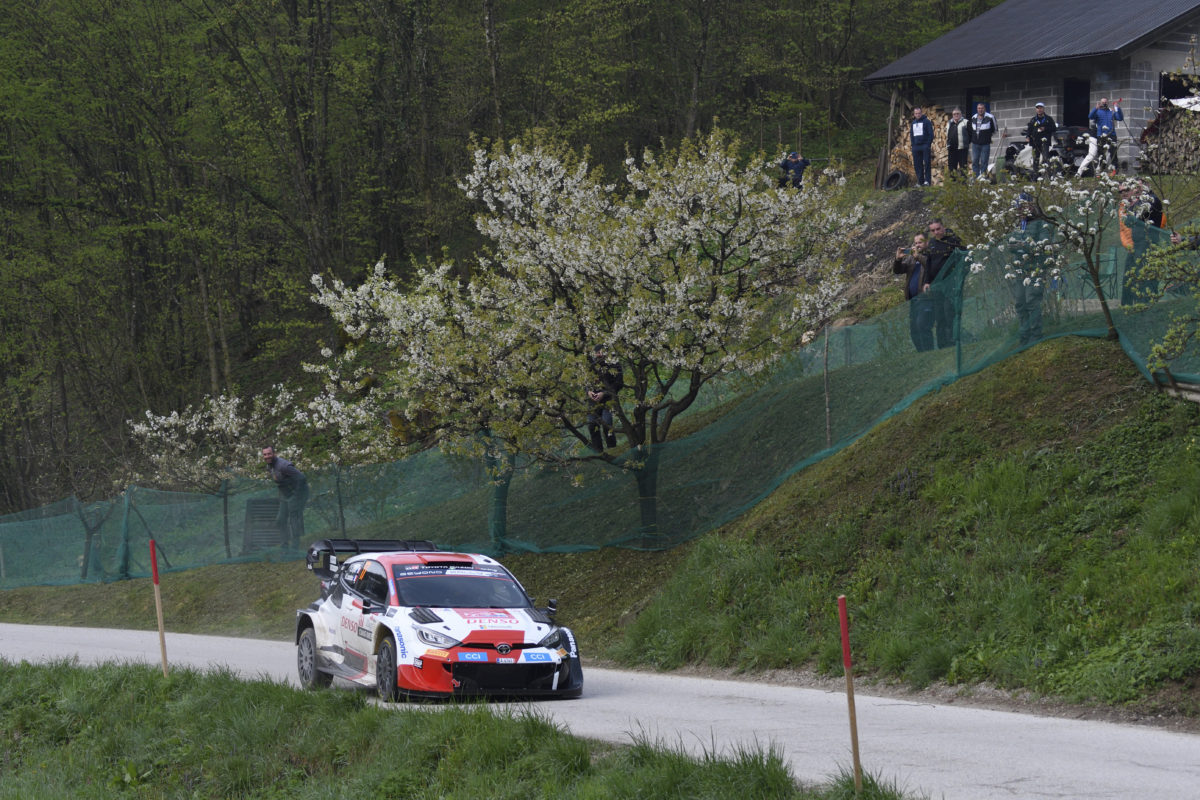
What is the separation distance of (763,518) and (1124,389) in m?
5.07

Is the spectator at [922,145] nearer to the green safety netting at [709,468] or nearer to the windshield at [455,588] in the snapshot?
the green safety netting at [709,468]

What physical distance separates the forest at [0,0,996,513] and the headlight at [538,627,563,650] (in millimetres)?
27958

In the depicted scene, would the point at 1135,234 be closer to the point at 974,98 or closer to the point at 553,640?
the point at 553,640

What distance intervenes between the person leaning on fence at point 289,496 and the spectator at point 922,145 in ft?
57.5

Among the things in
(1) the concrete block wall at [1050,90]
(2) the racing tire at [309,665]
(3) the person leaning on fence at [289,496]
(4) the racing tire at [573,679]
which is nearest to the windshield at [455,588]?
(4) the racing tire at [573,679]

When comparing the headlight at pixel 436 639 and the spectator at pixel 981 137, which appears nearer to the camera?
the headlight at pixel 436 639

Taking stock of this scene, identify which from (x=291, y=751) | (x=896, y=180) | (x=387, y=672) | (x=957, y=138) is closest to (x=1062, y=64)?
(x=957, y=138)

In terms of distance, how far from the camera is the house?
30.8 metres

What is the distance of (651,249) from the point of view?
58.6ft

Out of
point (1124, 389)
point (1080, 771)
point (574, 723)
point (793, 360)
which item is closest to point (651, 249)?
point (793, 360)

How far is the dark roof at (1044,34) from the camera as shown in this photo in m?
30.5

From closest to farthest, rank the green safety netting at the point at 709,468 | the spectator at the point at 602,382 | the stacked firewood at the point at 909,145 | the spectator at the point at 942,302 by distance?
the green safety netting at the point at 709,468
the spectator at the point at 942,302
the spectator at the point at 602,382
the stacked firewood at the point at 909,145

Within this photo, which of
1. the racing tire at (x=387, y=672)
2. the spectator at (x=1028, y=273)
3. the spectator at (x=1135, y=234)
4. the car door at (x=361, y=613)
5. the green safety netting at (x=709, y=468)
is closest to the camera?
the racing tire at (x=387, y=672)

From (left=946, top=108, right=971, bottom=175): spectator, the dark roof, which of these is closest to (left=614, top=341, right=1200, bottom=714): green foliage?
(left=946, top=108, right=971, bottom=175): spectator
